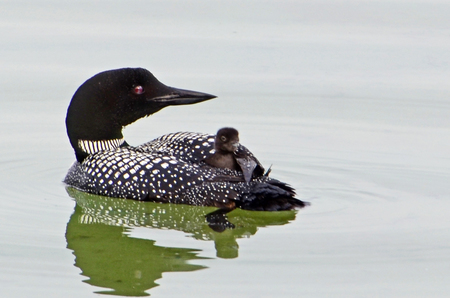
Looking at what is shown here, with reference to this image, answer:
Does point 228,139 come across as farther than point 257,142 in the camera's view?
No

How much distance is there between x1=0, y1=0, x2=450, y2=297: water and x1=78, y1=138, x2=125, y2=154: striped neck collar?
268mm

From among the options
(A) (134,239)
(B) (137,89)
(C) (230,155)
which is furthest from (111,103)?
(A) (134,239)

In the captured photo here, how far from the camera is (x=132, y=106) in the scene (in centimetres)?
593

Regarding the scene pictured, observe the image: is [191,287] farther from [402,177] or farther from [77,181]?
[402,177]

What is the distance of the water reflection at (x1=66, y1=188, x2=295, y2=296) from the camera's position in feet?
14.1

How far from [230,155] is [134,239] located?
2.86ft

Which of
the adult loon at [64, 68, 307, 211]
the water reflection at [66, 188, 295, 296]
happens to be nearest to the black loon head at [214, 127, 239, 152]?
the adult loon at [64, 68, 307, 211]

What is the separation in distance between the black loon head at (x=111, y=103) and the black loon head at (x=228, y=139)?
611 mm

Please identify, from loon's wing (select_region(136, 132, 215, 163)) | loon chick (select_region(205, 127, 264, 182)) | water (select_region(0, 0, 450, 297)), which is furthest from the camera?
loon's wing (select_region(136, 132, 215, 163))

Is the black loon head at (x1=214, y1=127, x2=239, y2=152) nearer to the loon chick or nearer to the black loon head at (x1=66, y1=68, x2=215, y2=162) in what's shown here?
the loon chick

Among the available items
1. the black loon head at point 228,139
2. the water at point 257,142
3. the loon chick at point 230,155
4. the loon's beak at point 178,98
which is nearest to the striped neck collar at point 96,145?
the water at point 257,142

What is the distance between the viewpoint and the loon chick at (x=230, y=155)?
5273 mm

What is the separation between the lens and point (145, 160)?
537cm

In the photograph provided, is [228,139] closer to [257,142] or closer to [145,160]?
[145,160]
